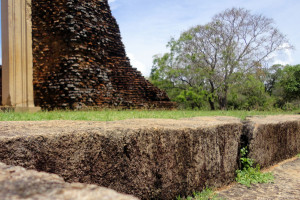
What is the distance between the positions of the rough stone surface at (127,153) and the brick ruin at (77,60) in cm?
525

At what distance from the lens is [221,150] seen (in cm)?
222

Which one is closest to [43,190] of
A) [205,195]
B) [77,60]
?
[205,195]

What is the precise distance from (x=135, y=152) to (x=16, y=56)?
21.3ft

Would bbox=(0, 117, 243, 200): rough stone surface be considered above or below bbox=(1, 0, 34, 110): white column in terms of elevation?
below

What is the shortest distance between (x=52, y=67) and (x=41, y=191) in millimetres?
7377

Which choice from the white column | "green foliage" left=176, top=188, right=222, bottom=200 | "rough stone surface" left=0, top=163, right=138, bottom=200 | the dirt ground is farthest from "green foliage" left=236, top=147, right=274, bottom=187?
the white column

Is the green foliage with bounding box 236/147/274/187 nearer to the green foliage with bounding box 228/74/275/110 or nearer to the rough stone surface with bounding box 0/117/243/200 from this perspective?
the rough stone surface with bounding box 0/117/243/200

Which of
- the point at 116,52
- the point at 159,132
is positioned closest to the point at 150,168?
the point at 159,132

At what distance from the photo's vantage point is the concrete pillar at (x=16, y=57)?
21.8 ft

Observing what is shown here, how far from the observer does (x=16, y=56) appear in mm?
6797

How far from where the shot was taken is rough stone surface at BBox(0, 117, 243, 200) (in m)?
1.13

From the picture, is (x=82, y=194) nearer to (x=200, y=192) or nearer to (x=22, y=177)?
(x=22, y=177)

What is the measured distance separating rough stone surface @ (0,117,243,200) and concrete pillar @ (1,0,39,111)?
558 cm

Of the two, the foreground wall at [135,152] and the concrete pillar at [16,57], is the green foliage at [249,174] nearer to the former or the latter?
the foreground wall at [135,152]
